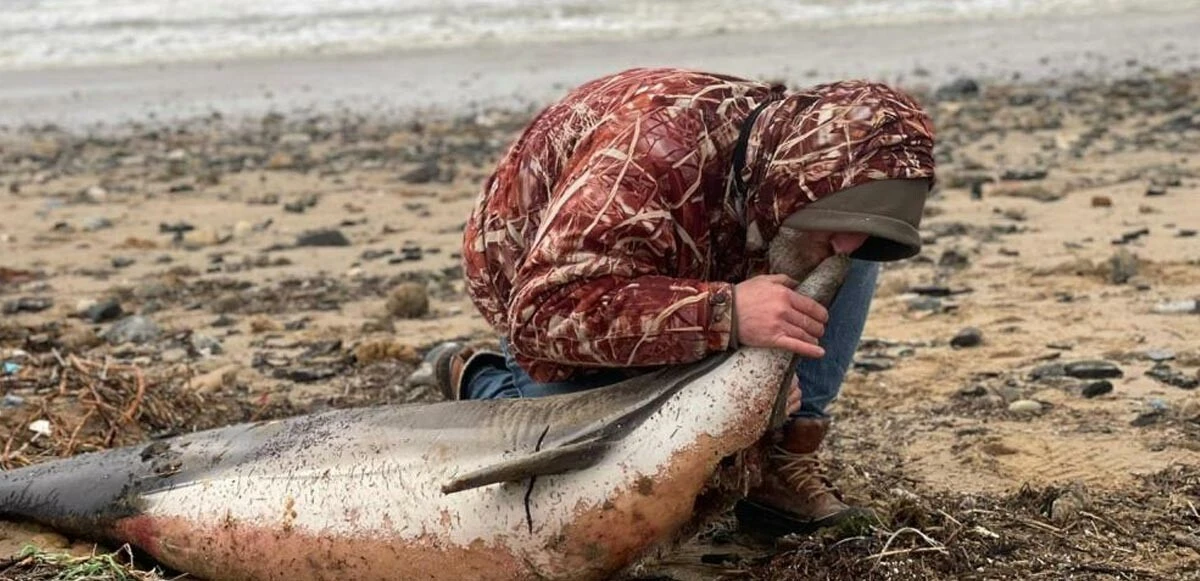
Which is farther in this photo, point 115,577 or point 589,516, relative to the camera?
point 115,577

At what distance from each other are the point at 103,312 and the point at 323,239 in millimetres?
1818

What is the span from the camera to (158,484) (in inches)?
151

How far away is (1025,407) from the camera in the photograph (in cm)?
487

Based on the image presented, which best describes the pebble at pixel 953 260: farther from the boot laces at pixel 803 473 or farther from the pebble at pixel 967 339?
the boot laces at pixel 803 473

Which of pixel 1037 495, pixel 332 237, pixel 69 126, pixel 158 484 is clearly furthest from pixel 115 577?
pixel 69 126

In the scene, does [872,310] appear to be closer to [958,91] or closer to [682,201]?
[682,201]

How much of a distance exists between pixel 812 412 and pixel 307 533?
134cm

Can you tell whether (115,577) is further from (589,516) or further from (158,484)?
(589,516)

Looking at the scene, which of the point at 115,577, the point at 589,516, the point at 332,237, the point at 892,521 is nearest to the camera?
the point at 589,516

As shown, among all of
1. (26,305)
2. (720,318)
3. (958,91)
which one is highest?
(720,318)

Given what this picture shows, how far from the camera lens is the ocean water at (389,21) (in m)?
23.3

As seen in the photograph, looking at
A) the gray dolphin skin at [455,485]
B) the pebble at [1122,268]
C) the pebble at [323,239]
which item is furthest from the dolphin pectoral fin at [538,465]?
the pebble at [323,239]

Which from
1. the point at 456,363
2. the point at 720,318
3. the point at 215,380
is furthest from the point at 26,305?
the point at 720,318

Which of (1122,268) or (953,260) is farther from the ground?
(1122,268)
